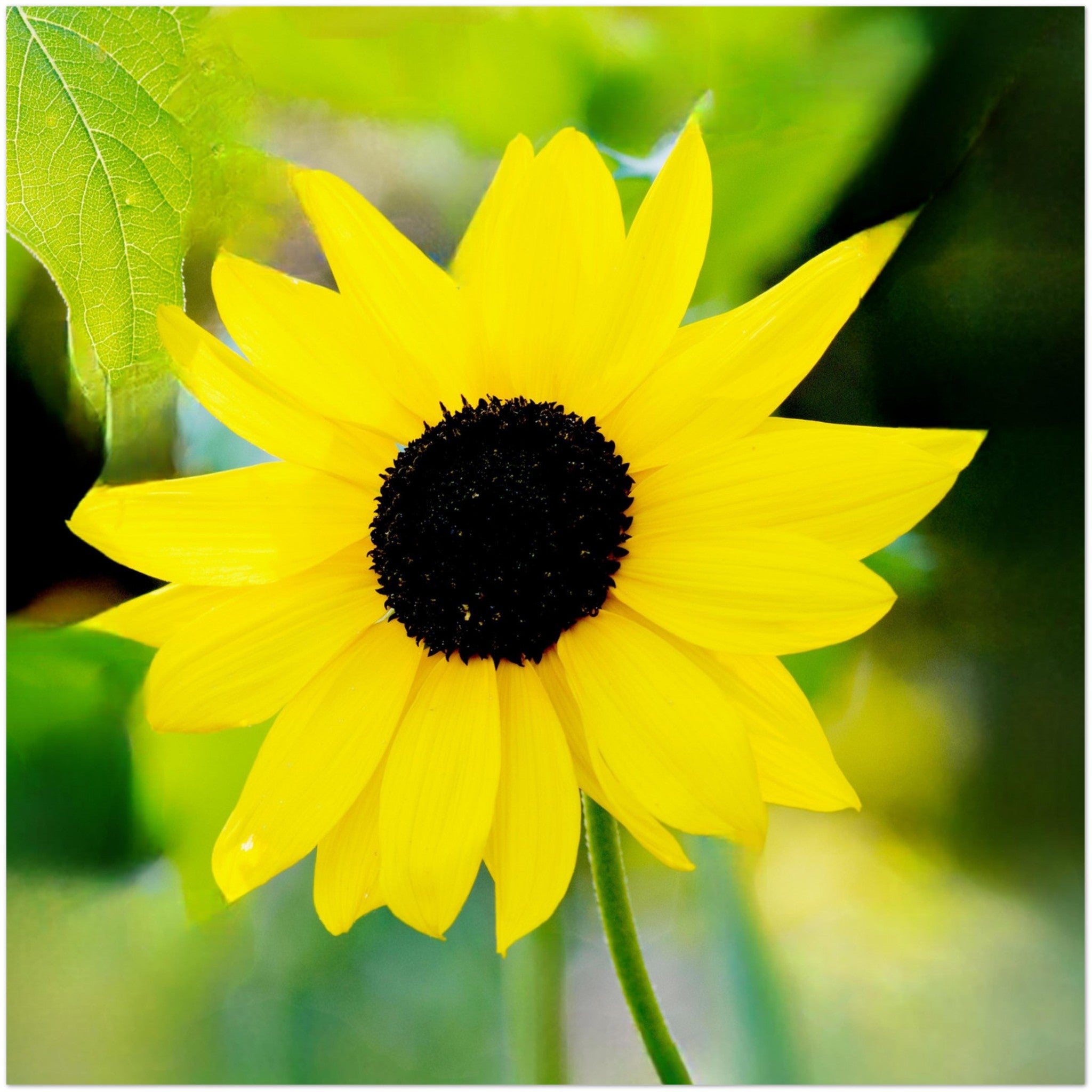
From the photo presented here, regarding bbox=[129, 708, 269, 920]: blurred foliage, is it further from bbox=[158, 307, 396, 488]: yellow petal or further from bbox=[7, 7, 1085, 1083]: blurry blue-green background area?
bbox=[158, 307, 396, 488]: yellow petal

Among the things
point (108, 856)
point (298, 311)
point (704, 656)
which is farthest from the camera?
point (108, 856)

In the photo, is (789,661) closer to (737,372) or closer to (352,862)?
(737,372)

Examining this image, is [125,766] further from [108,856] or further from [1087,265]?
[1087,265]

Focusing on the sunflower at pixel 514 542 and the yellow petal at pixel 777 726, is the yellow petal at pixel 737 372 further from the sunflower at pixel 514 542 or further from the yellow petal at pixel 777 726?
the yellow petal at pixel 777 726

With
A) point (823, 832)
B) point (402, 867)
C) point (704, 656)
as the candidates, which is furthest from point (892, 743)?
point (402, 867)

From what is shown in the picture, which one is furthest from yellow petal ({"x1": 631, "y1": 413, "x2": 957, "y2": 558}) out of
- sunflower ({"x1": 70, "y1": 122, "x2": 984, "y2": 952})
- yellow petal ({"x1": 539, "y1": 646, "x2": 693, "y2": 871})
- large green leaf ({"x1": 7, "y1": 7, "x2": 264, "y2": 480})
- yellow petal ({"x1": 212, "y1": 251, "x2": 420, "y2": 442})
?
large green leaf ({"x1": 7, "y1": 7, "x2": 264, "y2": 480})

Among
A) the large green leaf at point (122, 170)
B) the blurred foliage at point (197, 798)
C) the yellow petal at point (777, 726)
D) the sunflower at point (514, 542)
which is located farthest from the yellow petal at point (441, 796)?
the large green leaf at point (122, 170)

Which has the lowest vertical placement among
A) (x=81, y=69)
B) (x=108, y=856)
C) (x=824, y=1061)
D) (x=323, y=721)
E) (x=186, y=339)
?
(x=824, y=1061)
